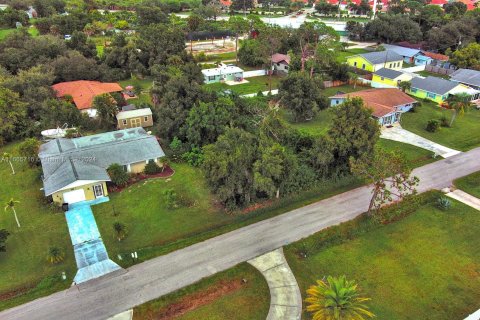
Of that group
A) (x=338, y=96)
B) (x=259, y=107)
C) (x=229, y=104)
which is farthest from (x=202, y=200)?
(x=338, y=96)

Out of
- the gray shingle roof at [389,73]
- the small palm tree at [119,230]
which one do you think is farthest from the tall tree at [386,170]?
the gray shingle roof at [389,73]

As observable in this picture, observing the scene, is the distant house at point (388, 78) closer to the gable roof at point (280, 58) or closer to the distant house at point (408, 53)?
the gable roof at point (280, 58)

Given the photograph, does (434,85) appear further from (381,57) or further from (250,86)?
(250,86)

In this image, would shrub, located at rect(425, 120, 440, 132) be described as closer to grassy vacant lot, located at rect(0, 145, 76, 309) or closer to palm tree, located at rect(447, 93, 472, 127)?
palm tree, located at rect(447, 93, 472, 127)

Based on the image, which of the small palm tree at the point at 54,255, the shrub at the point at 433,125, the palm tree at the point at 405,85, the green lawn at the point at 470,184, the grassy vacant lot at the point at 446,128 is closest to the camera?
the small palm tree at the point at 54,255

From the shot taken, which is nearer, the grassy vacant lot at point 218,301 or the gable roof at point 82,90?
the grassy vacant lot at point 218,301

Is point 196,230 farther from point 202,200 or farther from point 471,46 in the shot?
point 471,46
